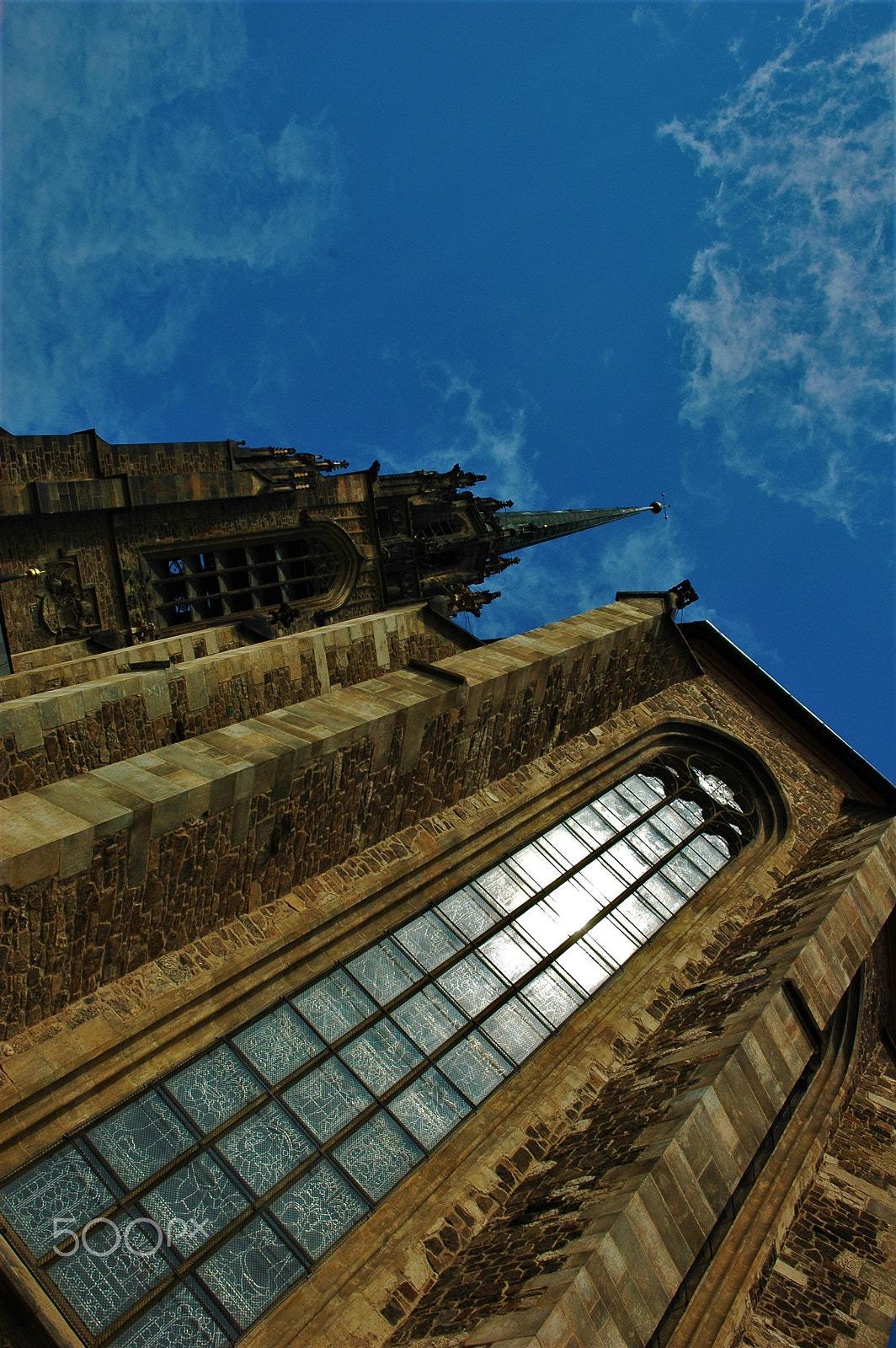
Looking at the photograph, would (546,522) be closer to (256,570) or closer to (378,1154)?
(256,570)

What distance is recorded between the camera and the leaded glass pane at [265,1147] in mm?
7551

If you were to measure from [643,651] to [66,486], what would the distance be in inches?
384

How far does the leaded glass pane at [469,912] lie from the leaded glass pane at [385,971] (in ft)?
2.79

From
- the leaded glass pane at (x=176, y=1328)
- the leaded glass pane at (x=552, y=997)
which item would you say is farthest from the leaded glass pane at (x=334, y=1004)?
the leaded glass pane at (x=176, y=1328)

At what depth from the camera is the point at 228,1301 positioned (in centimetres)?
689

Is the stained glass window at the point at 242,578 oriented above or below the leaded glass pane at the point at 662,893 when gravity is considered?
above

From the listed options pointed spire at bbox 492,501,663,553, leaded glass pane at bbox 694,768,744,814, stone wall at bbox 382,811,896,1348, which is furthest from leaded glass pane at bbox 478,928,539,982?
pointed spire at bbox 492,501,663,553

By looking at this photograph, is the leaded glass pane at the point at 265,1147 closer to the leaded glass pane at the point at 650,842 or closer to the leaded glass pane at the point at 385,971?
the leaded glass pane at the point at 385,971

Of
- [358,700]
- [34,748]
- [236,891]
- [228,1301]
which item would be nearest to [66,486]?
[34,748]

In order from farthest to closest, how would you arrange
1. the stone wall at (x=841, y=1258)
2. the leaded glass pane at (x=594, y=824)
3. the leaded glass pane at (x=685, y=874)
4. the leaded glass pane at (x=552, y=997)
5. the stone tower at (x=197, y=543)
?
the stone tower at (x=197, y=543) → the leaded glass pane at (x=685, y=874) → the leaded glass pane at (x=594, y=824) → the leaded glass pane at (x=552, y=997) → the stone wall at (x=841, y=1258)

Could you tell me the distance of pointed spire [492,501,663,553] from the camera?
31719 millimetres

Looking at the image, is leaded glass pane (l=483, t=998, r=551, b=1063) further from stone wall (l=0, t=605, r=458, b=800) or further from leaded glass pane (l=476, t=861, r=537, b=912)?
stone wall (l=0, t=605, r=458, b=800)

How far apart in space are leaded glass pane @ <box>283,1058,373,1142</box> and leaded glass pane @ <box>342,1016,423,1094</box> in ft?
0.38

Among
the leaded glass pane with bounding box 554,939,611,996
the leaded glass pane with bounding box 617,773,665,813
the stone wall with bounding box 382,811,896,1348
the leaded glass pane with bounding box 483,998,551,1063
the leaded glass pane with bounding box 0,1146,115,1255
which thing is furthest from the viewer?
the leaded glass pane with bounding box 617,773,665,813
